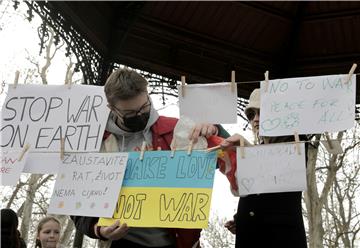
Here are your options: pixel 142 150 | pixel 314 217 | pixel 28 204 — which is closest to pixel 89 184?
pixel 142 150

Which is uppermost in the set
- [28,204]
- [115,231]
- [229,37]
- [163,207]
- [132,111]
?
[28,204]

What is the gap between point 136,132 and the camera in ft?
7.16

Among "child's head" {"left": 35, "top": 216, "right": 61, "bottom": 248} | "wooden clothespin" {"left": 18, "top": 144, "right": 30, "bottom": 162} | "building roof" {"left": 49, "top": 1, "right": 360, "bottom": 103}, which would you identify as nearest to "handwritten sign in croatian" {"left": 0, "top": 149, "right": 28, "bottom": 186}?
"wooden clothespin" {"left": 18, "top": 144, "right": 30, "bottom": 162}

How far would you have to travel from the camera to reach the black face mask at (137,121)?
6.95 feet

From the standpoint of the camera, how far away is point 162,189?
2.13m

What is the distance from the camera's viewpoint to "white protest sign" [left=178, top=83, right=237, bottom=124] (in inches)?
97.3

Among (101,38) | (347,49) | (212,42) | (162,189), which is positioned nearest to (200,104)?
(162,189)

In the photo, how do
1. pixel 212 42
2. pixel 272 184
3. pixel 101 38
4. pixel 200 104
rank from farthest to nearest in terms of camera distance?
pixel 212 42 < pixel 101 38 < pixel 200 104 < pixel 272 184

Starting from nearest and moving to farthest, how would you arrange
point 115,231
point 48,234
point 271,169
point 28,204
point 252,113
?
point 115,231, point 271,169, point 252,113, point 48,234, point 28,204

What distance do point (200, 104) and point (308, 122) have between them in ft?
1.76

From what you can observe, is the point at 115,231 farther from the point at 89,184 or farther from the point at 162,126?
the point at 162,126

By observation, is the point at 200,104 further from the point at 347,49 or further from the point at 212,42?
the point at 347,49

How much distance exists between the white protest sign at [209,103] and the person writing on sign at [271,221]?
26cm

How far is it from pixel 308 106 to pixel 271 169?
13.7 inches
